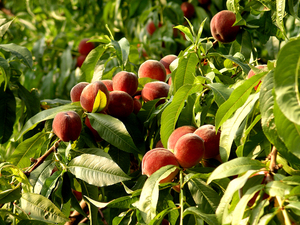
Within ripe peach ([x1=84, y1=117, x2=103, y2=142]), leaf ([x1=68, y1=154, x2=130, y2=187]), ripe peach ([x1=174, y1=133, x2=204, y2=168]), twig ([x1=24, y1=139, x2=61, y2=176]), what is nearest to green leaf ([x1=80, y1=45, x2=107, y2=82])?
ripe peach ([x1=84, y1=117, x2=103, y2=142])

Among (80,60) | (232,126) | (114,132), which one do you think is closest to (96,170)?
(114,132)

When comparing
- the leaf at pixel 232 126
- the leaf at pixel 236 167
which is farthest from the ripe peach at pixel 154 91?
the leaf at pixel 236 167

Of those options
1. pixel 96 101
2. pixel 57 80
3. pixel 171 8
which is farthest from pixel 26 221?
pixel 171 8

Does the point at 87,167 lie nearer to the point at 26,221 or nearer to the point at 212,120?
the point at 26,221

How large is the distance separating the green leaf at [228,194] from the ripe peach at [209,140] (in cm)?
25

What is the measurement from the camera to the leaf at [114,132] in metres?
0.94

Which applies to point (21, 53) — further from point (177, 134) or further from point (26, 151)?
point (177, 134)

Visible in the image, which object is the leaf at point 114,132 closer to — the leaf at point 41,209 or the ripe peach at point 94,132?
the ripe peach at point 94,132

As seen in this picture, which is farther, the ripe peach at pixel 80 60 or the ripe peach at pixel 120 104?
the ripe peach at pixel 80 60

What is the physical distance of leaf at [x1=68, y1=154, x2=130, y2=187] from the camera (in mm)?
831

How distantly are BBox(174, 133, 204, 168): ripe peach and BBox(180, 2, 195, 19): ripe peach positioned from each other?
4.77 feet

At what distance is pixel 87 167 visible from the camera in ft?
2.90

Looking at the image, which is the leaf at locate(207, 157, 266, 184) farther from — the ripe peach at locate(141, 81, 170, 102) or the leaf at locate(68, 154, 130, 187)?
the ripe peach at locate(141, 81, 170, 102)

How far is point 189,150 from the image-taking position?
82 cm
